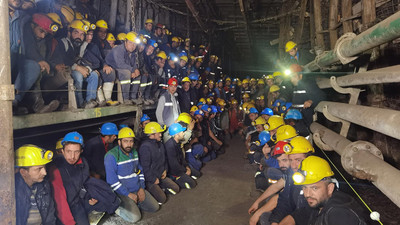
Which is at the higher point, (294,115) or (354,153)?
(294,115)

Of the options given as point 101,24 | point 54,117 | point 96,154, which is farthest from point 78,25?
point 96,154

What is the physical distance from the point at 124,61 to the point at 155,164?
2.65 m

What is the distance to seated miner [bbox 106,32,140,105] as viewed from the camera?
609 cm

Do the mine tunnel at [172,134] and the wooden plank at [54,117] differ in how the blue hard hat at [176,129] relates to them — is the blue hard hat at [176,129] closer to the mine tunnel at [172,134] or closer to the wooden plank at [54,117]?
the mine tunnel at [172,134]

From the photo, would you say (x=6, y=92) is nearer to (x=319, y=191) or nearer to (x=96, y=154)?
(x=96, y=154)

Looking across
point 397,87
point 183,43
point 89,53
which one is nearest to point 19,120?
point 89,53

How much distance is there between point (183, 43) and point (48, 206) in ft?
30.1

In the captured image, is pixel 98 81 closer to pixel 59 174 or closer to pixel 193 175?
pixel 59 174

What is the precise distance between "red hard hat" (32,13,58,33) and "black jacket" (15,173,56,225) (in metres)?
2.42

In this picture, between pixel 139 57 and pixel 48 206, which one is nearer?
pixel 48 206

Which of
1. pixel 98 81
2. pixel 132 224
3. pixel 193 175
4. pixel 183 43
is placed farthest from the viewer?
pixel 183 43

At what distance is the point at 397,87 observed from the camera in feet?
10.5

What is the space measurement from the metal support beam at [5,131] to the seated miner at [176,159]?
3.54 m

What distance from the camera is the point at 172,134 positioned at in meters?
5.80
